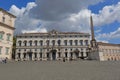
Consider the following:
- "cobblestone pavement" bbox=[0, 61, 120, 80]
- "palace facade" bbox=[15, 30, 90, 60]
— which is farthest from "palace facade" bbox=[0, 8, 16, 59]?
"palace facade" bbox=[15, 30, 90, 60]

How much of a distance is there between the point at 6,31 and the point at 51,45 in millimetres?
39051

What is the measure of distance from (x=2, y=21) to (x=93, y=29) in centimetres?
2203

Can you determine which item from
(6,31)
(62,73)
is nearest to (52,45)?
(6,31)

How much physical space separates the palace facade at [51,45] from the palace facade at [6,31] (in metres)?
35.7

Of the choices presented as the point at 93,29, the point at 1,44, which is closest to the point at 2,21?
the point at 1,44

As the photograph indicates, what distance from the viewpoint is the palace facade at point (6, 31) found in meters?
36.8

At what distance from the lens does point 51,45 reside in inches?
3000

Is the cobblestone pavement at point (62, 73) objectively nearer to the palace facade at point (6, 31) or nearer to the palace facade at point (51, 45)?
the palace facade at point (6, 31)

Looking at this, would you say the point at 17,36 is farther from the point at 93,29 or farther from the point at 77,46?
the point at 93,29

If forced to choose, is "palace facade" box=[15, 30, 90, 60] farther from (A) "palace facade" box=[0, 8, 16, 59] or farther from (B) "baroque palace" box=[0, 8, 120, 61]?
(A) "palace facade" box=[0, 8, 16, 59]

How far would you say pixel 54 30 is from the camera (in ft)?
255

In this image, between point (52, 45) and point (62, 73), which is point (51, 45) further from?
point (62, 73)

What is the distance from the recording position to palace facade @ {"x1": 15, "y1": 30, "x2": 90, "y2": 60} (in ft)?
246

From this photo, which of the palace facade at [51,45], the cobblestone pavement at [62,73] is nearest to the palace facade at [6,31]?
the cobblestone pavement at [62,73]
